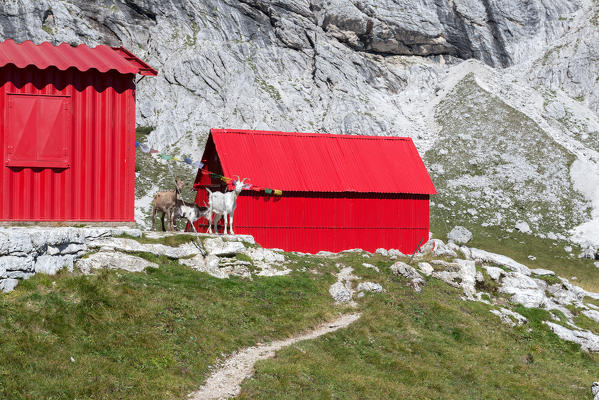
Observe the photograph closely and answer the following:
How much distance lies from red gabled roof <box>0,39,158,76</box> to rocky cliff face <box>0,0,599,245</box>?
161 feet

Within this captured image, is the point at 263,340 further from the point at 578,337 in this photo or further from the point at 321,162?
the point at 321,162

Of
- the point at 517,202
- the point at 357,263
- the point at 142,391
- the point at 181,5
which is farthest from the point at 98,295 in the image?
the point at 181,5

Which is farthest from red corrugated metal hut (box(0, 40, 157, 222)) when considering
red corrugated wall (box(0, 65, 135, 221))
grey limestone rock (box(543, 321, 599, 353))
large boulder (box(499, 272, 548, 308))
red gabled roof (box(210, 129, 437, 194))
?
grey limestone rock (box(543, 321, 599, 353))

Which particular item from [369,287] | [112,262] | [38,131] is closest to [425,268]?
[369,287]

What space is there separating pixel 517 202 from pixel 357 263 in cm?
4692

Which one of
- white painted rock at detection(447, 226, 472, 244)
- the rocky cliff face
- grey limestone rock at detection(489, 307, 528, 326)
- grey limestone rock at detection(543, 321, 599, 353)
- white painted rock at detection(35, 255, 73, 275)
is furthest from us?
the rocky cliff face

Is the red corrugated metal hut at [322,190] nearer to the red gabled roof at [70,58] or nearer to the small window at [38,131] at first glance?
the red gabled roof at [70,58]

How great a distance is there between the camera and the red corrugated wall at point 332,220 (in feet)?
112

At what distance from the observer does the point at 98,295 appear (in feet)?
50.8

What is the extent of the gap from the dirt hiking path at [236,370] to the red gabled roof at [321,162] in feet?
57.8

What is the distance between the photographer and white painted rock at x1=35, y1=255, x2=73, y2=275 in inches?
634

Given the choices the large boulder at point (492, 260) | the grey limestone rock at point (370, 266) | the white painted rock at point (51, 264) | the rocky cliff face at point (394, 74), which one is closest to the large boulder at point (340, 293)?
the grey limestone rock at point (370, 266)

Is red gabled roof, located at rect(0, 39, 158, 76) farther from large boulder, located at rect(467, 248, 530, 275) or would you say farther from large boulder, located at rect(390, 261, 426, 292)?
large boulder, located at rect(467, 248, 530, 275)

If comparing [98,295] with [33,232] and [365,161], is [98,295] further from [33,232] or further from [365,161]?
[365,161]
